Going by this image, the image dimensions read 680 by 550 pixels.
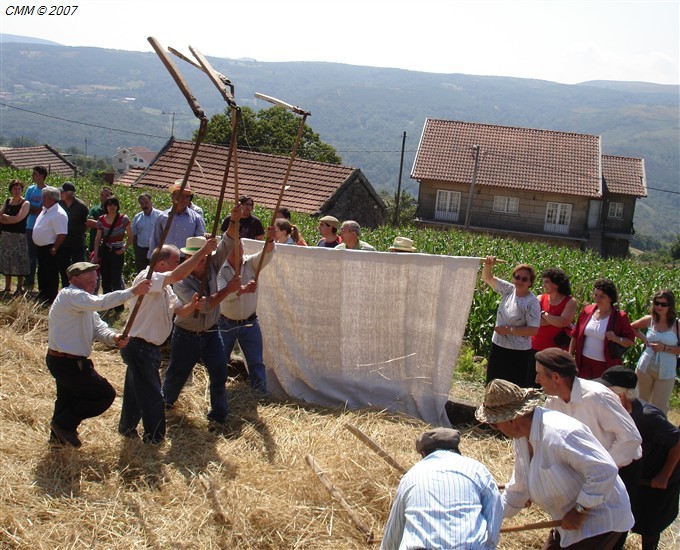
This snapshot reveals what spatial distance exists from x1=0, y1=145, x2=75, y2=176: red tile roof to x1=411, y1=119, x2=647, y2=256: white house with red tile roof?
32.8 m

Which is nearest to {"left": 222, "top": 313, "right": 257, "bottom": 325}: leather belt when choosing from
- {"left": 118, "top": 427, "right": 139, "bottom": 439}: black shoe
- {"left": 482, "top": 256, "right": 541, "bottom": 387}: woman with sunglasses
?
{"left": 118, "top": 427, "right": 139, "bottom": 439}: black shoe

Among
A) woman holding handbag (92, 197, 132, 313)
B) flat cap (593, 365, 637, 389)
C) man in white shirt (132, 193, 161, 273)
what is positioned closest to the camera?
flat cap (593, 365, 637, 389)

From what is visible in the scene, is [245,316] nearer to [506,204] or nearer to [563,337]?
[563,337]

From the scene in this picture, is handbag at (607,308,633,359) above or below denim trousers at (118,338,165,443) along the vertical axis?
above

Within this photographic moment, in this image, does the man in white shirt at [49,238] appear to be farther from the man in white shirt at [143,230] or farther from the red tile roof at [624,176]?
the red tile roof at [624,176]

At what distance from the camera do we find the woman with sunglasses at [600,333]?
279 inches

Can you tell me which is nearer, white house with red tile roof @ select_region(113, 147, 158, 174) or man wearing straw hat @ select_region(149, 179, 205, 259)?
man wearing straw hat @ select_region(149, 179, 205, 259)

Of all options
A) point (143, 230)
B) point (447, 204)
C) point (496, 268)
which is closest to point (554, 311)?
point (143, 230)

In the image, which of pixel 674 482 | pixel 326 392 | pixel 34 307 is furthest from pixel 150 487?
pixel 34 307

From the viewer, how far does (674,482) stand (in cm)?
492

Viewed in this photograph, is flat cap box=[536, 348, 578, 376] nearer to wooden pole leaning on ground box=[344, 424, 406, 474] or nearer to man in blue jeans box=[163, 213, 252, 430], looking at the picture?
wooden pole leaning on ground box=[344, 424, 406, 474]

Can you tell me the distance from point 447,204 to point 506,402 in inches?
1711

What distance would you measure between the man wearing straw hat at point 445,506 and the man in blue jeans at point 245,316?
3879mm

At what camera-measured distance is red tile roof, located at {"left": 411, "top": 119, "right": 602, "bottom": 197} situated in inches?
1799
